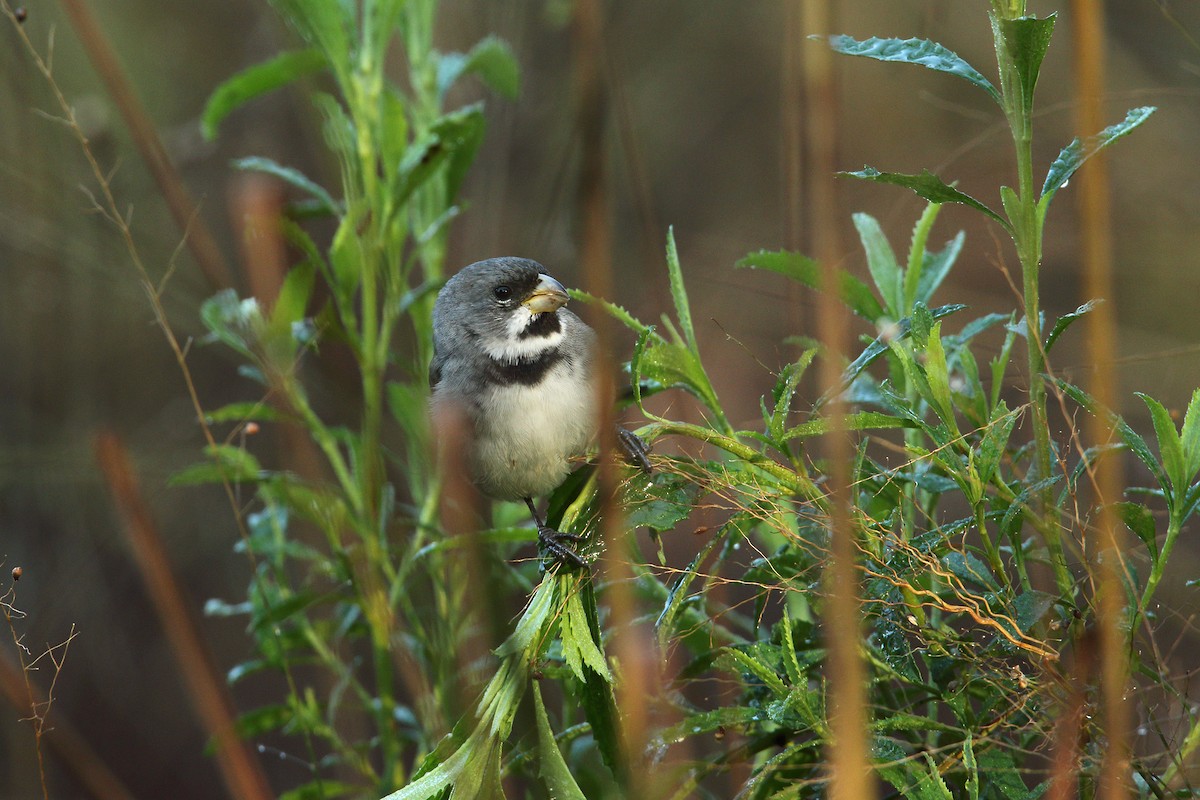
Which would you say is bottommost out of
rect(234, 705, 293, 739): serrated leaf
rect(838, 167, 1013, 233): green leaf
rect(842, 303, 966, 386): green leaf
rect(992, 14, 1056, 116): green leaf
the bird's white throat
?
rect(234, 705, 293, 739): serrated leaf

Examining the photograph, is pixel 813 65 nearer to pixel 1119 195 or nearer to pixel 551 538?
pixel 551 538

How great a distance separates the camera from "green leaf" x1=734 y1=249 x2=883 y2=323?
1.39 metres

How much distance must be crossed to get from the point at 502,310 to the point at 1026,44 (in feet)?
5.01

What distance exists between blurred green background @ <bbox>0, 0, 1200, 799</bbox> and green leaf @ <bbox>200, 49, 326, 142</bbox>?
2.60ft

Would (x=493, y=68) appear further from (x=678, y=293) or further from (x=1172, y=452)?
(x=1172, y=452)

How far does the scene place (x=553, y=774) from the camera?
3.81 ft

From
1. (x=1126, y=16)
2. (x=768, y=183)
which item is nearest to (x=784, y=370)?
(x=1126, y=16)

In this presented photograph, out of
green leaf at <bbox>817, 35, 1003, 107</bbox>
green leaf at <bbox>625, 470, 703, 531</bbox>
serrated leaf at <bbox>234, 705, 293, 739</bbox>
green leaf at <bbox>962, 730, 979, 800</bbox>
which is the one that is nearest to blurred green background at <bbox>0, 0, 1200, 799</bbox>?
serrated leaf at <bbox>234, 705, 293, 739</bbox>

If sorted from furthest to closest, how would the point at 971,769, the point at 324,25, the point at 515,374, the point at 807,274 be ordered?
the point at 515,374 → the point at 324,25 → the point at 807,274 → the point at 971,769

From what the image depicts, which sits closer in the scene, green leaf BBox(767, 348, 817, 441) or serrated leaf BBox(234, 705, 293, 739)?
green leaf BBox(767, 348, 817, 441)

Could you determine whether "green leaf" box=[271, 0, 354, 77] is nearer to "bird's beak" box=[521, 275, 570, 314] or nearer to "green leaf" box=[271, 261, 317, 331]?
"green leaf" box=[271, 261, 317, 331]

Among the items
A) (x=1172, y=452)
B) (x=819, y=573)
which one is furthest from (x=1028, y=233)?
(x=819, y=573)

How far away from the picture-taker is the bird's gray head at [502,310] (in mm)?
2496

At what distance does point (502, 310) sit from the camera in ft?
8.32
